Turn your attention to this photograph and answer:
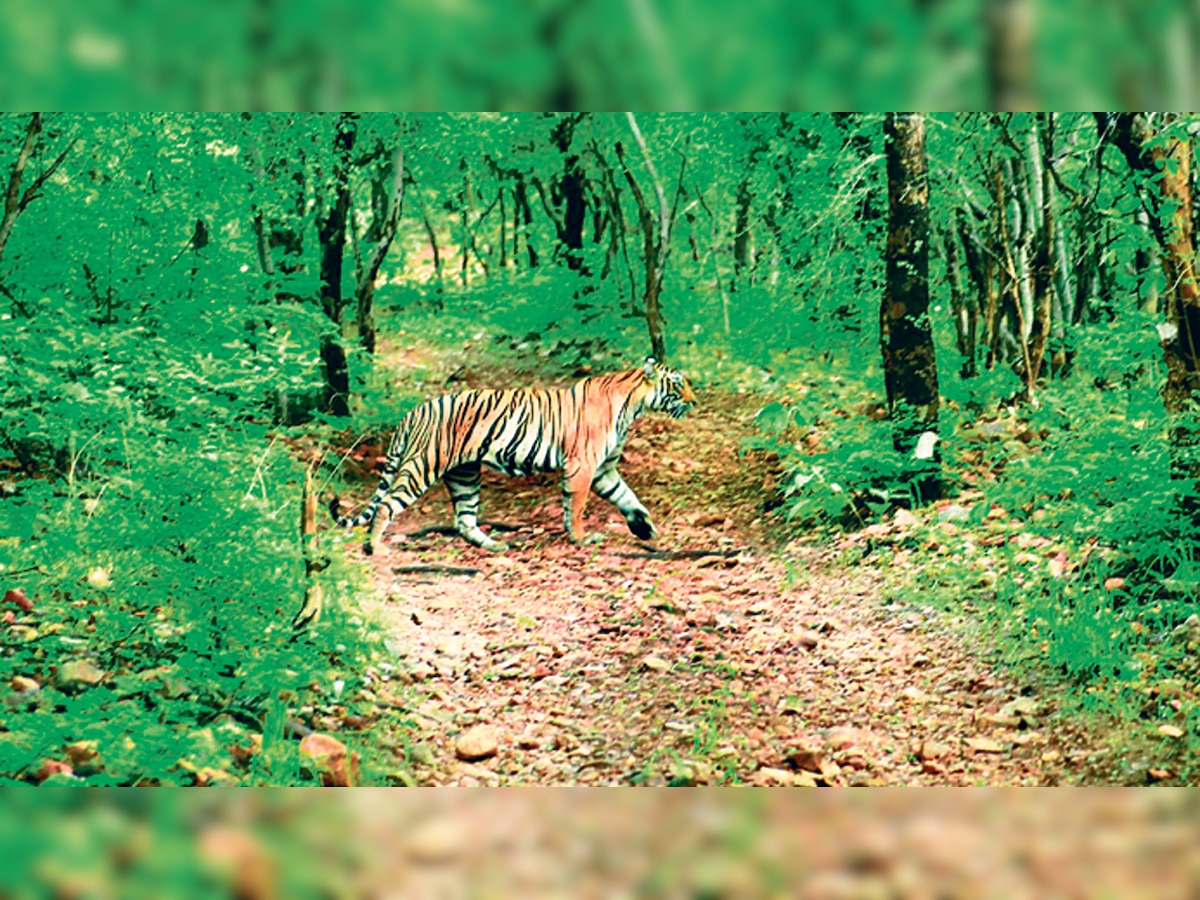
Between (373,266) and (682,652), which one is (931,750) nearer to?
(682,652)

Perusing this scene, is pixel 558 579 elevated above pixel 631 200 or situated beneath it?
situated beneath

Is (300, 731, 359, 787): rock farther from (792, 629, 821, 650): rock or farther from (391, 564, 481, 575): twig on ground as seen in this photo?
(792, 629, 821, 650): rock

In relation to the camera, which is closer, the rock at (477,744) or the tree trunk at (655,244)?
the rock at (477,744)

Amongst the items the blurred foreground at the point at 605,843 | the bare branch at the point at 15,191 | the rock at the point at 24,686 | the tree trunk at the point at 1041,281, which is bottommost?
the blurred foreground at the point at 605,843

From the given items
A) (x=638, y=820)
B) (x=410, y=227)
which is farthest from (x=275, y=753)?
(x=410, y=227)

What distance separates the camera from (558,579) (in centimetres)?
296

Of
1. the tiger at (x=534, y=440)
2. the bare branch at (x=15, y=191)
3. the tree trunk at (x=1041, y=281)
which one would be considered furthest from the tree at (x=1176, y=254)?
the bare branch at (x=15, y=191)

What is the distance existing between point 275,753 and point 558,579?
84 cm

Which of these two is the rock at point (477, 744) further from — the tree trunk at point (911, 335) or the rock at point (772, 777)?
the tree trunk at point (911, 335)

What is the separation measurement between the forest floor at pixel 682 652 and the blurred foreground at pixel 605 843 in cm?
10

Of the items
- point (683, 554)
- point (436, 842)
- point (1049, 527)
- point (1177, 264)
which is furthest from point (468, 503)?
point (1177, 264)

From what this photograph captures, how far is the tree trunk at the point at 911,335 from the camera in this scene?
2965mm

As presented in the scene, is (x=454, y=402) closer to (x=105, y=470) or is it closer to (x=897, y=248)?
(x=105, y=470)
